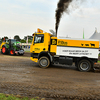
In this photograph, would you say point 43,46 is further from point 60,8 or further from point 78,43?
point 60,8

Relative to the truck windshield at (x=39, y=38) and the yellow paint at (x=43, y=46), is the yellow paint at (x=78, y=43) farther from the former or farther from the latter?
the truck windshield at (x=39, y=38)

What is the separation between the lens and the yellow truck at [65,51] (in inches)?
338

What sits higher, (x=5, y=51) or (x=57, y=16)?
(x=57, y=16)

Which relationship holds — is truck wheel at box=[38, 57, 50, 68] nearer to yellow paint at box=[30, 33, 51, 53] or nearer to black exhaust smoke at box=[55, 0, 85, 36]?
yellow paint at box=[30, 33, 51, 53]

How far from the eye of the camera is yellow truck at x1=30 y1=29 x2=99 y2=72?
859 cm

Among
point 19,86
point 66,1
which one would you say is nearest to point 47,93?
point 19,86

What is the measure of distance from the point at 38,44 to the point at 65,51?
214 cm

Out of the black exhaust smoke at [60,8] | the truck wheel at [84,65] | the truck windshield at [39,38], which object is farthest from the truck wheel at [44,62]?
the black exhaust smoke at [60,8]

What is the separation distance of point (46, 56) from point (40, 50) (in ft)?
2.12

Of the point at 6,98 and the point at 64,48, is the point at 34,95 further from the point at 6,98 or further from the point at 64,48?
the point at 64,48

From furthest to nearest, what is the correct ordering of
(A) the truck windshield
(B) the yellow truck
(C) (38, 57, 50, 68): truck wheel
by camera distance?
1. (A) the truck windshield
2. (C) (38, 57, 50, 68): truck wheel
3. (B) the yellow truck

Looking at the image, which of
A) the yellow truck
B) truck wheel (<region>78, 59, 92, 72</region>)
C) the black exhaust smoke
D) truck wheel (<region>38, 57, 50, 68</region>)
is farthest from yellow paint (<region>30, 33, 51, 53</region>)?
the black exhaust smoke

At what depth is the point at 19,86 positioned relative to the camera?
507 centimetres

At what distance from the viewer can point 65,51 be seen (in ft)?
29.5
